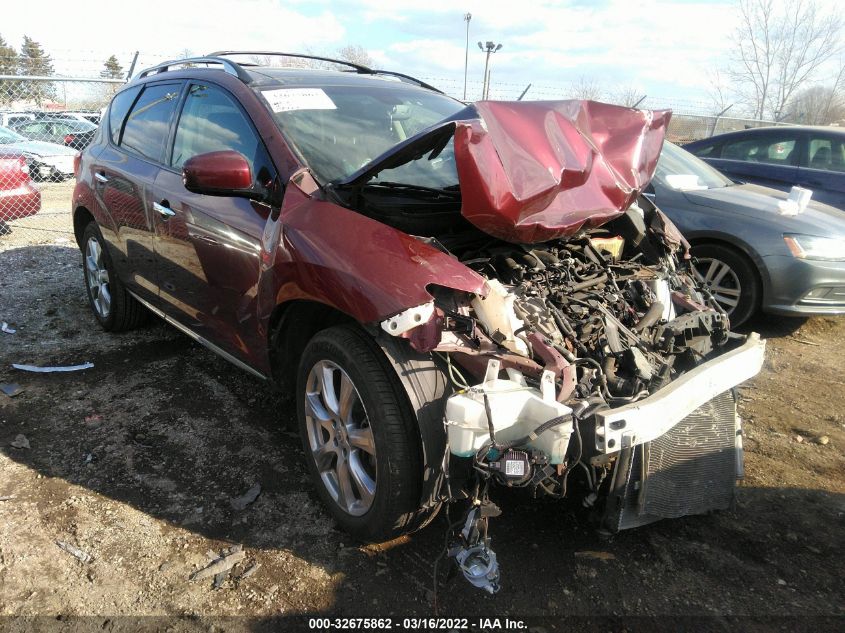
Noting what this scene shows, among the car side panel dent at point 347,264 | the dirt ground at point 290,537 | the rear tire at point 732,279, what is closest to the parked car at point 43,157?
the dirt ground at point 290,537

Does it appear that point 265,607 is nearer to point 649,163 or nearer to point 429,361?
point 429,361

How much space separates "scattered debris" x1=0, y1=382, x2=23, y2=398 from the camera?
12.7 feet

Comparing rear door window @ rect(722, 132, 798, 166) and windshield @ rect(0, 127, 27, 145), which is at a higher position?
rear door window @ rect(722, 132, 798, 166)

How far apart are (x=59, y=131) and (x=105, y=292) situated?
12.5 metres

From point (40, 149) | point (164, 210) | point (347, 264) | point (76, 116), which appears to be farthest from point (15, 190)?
point (76, 116)

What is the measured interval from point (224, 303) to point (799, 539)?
9.45 ft

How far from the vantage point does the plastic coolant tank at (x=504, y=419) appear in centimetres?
191

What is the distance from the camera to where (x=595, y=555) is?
99.3 inches

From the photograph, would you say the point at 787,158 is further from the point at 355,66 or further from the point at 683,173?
the point at 355,66

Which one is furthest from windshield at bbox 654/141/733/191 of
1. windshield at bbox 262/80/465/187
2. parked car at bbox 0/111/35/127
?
parked car at bbox 0/111/35/127

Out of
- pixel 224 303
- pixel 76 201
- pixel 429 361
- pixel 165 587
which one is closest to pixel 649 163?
pixel 429 361

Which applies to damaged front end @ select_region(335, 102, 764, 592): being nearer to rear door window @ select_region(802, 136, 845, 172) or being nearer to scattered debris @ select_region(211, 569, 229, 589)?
scattered debris @ select_region(211, 569, 229, 589)

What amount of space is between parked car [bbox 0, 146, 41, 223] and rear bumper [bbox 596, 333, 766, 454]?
8.50 meters

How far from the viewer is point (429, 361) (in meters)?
2.15
